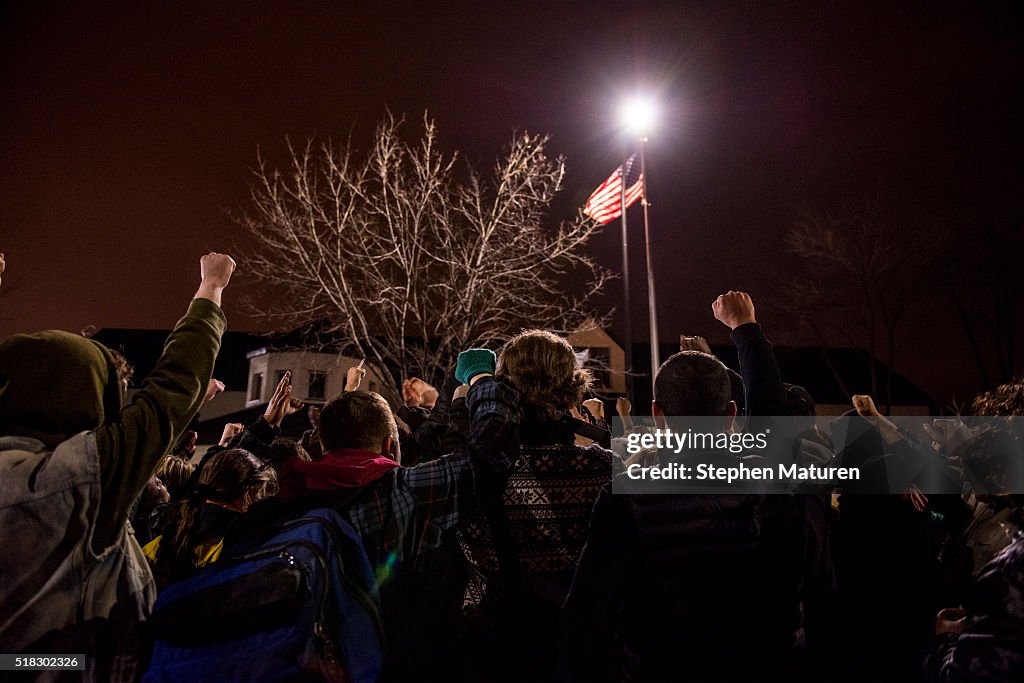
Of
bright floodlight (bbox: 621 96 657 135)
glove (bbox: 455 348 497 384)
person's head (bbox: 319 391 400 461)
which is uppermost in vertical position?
bright floodlight (bbox: 621 96 657 135)

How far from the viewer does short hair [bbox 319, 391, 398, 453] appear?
8.97 ft

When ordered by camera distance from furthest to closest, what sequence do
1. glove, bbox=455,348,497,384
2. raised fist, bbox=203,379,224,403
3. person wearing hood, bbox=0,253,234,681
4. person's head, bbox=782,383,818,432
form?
person's head, bbox=782,383,818,432
glove, bbox=455,348,497,384
raised fist, bbox=203,379,224,403
person wearing hood, bbox=0,253,234,681

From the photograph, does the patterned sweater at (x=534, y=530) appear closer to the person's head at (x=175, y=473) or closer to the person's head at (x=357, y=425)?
the person's head at (x=357, y=425)

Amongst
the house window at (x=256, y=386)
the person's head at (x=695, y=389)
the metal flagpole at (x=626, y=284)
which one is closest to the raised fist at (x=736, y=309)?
the person's head at (x=695, y=389)

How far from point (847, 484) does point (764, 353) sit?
1.33 m

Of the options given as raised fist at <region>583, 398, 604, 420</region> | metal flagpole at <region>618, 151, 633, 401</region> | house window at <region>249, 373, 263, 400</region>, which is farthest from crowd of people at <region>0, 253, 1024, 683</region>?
house window at <region>249, 373, 263, 400</region>

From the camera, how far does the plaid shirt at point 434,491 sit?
2.57 meters

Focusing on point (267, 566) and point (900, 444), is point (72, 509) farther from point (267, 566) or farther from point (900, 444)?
point (900, 444)

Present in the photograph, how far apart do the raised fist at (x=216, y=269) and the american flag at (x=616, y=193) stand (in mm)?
13473

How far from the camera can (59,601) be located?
76.7 inches

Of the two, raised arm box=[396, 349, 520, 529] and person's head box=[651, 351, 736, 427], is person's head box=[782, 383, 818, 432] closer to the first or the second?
person's head box=[651, 351, 736, 427]

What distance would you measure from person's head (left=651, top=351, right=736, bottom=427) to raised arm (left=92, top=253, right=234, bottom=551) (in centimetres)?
169

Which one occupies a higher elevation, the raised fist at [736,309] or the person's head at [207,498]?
the raised fist at [736,309]

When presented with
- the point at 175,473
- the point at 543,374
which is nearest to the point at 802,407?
the point at 543,374
